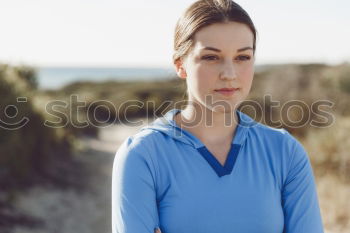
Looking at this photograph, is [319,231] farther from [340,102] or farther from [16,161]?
[340,102]

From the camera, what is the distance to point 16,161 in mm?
8023

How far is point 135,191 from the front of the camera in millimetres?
1574

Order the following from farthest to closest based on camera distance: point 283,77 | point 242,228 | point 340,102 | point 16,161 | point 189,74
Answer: point 283,77, point 340,102, point 16,161, point 189,74, point 242,228

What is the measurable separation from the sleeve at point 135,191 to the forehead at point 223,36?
0.40 metres

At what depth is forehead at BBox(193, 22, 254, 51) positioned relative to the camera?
163 cm

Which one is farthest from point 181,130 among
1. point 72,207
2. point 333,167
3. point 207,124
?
point 333,167

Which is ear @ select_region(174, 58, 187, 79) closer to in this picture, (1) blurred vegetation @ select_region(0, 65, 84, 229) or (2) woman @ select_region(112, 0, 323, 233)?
(2) woman @ select_region(112, 0, 323, 233)

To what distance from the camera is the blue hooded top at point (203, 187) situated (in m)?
1.57

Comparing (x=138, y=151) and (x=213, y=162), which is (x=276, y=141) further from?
(x=138, y=151)

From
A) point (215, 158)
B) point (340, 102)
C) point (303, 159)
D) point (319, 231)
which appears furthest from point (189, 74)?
point (340, 102)

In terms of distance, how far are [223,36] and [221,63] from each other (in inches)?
3.3

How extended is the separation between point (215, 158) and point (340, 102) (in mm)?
9944

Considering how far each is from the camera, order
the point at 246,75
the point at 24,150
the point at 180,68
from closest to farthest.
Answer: the point at 246,75, the point at 180,68, the point at 24,150

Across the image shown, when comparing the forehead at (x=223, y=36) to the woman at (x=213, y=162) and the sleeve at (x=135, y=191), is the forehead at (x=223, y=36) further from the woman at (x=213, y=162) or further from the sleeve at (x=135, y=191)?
the sleeve at (x=135, y=191)
